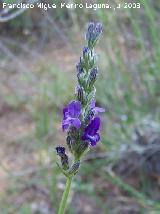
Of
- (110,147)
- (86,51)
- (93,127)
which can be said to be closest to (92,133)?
(93,127)

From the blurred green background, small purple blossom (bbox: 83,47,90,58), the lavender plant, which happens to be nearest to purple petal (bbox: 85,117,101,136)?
the lavender plant

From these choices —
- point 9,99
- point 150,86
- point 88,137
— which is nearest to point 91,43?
point 88,137

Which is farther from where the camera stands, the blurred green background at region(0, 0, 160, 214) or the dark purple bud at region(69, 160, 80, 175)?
the blurred green background at region(0, 0, 160, 214)

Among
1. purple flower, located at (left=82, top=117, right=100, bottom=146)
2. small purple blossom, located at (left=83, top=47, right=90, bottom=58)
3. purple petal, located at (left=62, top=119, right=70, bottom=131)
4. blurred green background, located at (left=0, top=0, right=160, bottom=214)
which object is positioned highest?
blurred green background, located at (left=0, top=0, right=160, bottom=214)

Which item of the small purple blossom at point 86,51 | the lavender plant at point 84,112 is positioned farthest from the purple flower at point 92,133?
the small purple blossom at point 86,51

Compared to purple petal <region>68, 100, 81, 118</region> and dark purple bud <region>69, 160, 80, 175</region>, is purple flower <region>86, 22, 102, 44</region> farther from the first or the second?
dark purple bud <region>69, 160, 80, 175</region>

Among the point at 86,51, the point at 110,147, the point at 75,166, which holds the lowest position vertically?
the point at 75,166

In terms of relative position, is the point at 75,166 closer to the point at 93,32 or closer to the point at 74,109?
the point at 74,109

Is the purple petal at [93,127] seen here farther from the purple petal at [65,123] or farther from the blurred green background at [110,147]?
the blurred green background at [110,147]
